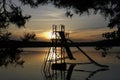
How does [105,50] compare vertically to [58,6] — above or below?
below

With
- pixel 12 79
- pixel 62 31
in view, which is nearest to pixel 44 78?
pixel 12 79

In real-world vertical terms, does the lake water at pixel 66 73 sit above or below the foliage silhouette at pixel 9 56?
below

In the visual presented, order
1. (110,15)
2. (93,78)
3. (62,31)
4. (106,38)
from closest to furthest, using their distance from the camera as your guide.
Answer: (106,38) → (110,15) → (93,78) → (62,31)

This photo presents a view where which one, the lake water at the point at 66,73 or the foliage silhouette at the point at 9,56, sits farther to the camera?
the lake water at the point at 66,73

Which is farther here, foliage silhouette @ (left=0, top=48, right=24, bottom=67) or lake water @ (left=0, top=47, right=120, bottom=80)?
lake water @ (left=0, top=47, right=120, bottom=80)

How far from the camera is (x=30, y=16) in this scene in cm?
1273

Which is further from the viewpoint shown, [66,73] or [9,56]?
[66,73]

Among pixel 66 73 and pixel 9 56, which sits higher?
pixel 9 56

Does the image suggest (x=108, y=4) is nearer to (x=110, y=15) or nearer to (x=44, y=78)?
(x=110, y=15)

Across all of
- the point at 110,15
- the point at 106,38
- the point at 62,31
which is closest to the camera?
the point at 106,38

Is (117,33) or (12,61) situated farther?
(12,61)

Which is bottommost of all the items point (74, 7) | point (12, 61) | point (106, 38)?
point (12, 61)

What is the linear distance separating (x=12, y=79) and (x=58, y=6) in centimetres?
914

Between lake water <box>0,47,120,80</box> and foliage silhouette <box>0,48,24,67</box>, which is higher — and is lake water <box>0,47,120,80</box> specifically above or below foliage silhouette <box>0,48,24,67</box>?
below
